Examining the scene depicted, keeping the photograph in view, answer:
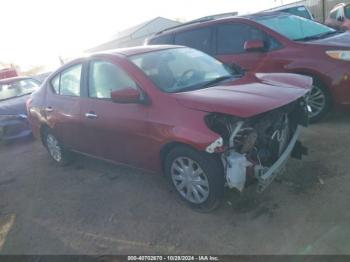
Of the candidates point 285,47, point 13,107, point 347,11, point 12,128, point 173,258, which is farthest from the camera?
point 347,11

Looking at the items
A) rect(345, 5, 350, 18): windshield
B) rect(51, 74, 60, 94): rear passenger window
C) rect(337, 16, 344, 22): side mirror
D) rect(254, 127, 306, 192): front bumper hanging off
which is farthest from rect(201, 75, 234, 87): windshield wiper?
rect(345, 5, 350, 18): windshield

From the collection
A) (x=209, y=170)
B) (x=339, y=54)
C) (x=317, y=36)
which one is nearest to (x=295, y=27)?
(x=317, y=36)

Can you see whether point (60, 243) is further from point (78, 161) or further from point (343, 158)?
point (343, 158)

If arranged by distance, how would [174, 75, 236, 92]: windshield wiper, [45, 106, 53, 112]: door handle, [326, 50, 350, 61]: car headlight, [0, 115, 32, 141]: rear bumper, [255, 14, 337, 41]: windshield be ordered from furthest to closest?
[0, 115, 32, 141]: rear bumper, [255, 14, 337, 41]: windshield, [45, 106, 53, 112]: door handle, [326, 50, 350, 61]: car headlight, [174, 75, 236, 92]: windshield wiper

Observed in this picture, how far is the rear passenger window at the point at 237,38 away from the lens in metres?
6.29

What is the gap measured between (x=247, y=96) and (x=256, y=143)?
19.6 inches

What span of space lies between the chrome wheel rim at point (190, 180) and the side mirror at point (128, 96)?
2.58ft

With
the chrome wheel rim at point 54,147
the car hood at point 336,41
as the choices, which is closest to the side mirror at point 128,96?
the chrome wheel rim at point 54,147

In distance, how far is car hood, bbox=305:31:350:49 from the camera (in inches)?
221

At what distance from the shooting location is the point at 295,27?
6.52m

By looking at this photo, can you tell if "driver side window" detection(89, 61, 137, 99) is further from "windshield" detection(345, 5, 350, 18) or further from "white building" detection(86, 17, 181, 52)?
"white building" detection(86, 17, 181, 52)

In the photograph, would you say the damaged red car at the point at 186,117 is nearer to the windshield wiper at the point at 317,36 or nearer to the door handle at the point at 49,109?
the door handle at the point at 49,109

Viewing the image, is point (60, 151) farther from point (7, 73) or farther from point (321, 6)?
point (321, 6)

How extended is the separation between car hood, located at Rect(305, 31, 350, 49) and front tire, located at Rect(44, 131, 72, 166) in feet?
13.8
